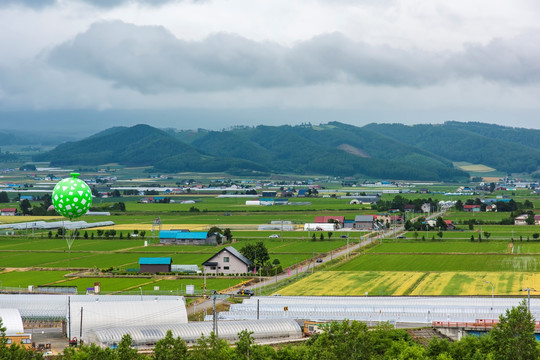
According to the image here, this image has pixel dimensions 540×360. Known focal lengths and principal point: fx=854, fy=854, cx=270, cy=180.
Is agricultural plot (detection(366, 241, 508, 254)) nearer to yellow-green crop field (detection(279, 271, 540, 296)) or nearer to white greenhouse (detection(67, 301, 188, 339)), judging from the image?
yellow-green crop field (detection(279, 271, 540, 296))

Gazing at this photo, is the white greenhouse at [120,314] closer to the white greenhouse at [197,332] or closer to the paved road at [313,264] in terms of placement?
the white greenhouse at [197,332]

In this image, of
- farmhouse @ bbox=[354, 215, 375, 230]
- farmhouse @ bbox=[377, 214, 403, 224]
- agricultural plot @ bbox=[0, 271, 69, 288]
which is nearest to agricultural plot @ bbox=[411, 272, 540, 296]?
agricultural plot @ bbox=[0, 271, 69, 288]

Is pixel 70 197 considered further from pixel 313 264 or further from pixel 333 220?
pixel 333 220

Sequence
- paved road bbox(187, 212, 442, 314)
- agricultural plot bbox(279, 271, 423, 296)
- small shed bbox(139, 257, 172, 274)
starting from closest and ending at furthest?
1. paved road bbox(187, 212, 442, 314)
2. agricultural plot bbox(279, 271, 423, 296)
3. small shed bbox(139, 257, 172, 274)

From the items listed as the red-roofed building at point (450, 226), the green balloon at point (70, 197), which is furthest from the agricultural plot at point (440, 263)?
the green balloon at point (70, 197)

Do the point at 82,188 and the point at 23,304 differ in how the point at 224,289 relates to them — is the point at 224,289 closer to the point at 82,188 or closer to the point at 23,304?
the point at 23,304

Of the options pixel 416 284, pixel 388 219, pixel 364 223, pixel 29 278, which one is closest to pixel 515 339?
pixel 416 284
